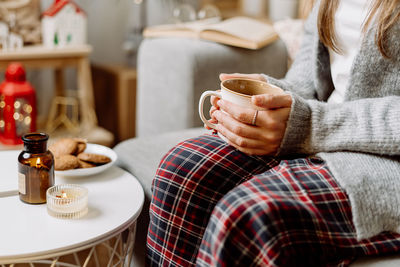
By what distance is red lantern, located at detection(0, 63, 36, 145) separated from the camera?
5.49 feet

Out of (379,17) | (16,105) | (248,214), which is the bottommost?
(16,105)

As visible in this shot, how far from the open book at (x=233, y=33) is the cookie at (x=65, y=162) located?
689mm

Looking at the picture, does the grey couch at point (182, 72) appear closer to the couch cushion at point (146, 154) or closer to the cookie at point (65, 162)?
the couch cushion at point (146, 154)

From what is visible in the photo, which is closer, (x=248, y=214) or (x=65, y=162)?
(x=248, y=214)

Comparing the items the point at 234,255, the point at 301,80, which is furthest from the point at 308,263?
the point at 301,80

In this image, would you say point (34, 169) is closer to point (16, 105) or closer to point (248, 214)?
point (248, 214)

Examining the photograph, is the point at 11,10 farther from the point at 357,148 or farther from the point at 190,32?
the point at 357,148

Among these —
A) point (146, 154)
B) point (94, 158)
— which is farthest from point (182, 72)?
point (94, 158)

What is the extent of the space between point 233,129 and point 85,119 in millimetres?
1298

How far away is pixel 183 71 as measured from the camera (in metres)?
1.42

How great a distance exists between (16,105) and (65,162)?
2.74 ft

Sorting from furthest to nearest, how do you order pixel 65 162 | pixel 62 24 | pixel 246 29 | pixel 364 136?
pixel 62 24
pixel 246 29
pixel 65 162
pixel 364 136

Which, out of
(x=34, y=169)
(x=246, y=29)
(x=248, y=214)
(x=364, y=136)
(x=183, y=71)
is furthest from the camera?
(x=246, y=29)

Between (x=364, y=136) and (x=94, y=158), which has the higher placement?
(x=364, y=136)
